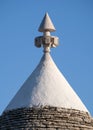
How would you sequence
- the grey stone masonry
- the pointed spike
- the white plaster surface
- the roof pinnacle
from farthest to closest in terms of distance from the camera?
the pointed spike < the roof pinnacle < the white plaster surface < the grey stone masonry

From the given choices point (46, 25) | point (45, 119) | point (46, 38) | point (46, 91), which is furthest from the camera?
point (46, 25)

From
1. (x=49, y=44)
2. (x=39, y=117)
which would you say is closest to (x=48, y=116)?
(x=39, y=117)

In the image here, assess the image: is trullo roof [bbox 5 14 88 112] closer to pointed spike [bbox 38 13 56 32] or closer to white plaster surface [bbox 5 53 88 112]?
white plaster surface [bbox 5 53 88 112]

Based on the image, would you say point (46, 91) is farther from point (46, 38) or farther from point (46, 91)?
point (46, 38)

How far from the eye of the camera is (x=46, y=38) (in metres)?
39.5

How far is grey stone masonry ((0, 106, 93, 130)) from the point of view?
3723 centimetres

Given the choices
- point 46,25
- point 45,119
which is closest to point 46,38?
point 46,25

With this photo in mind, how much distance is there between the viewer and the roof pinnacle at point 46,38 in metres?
39.5

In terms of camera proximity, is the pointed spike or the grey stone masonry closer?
the grey stone masonry

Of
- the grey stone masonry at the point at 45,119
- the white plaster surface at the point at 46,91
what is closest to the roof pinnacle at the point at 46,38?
the white plaster surface at the point at 46,91

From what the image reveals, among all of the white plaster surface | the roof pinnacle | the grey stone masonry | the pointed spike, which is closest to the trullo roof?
the white plaster surface

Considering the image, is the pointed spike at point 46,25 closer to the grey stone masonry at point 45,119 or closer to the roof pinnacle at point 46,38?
the roof pinnacle at point 46,38

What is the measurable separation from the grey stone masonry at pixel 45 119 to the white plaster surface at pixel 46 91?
271 mm

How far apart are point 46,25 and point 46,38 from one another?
1.82ft
